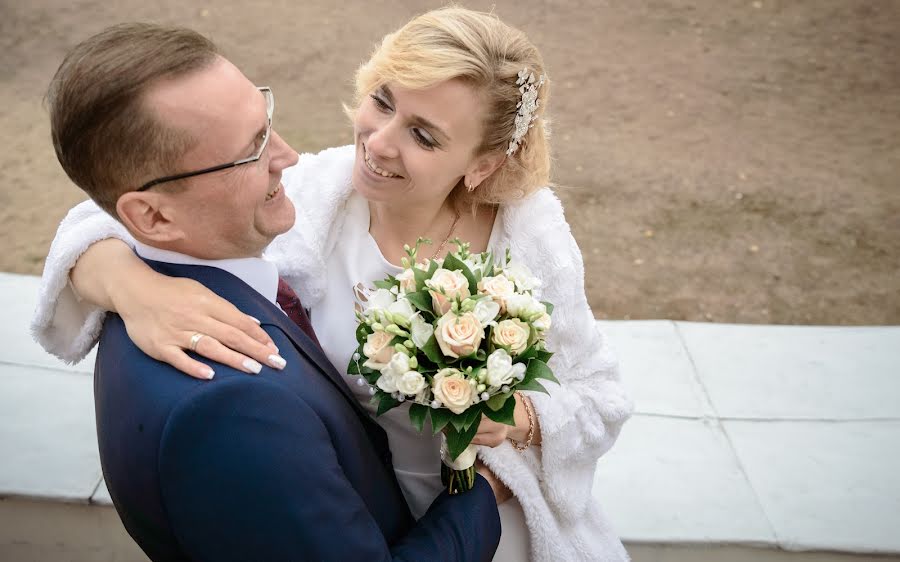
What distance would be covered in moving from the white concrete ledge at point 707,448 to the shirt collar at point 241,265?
78.9 inches

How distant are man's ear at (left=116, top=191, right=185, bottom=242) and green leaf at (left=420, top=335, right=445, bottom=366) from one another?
2.12 ft

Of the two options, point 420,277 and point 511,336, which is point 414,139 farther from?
point 511,336

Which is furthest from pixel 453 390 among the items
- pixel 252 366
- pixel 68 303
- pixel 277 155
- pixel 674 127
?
pixel 674 127

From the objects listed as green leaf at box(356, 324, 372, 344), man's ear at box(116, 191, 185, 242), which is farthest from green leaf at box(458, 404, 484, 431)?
man's ear at box(116, 191, 185, 242)

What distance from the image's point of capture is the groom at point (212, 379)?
1771mm

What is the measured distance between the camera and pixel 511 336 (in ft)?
7.11

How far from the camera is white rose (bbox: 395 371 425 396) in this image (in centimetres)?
211

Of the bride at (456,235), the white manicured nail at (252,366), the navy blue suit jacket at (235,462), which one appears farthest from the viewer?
the bride at (456,235)

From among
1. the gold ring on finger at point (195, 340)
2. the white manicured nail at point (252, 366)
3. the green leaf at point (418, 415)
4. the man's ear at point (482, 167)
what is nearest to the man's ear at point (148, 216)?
the gold ring on finger at point (195, 340)

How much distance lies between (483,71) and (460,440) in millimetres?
1113

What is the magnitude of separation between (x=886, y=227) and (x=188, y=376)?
19.9ft

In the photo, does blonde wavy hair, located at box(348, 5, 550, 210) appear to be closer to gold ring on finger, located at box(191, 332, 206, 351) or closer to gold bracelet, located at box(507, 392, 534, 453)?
gold bracelet, located at box(507, 392, 534, 453)

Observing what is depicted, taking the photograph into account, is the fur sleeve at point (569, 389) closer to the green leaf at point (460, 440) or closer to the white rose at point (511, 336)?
the green leaf at point (460, 440)

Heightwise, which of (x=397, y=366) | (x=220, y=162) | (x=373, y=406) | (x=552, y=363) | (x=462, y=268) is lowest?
(x=373, y=406)
